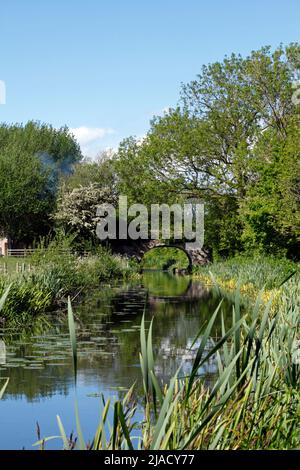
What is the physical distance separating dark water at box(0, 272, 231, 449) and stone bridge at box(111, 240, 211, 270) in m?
25.7

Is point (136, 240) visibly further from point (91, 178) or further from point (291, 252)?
point (291, 252)

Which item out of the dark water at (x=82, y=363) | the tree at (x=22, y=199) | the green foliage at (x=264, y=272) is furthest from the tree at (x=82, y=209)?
the dark water at (x=82, y=363)

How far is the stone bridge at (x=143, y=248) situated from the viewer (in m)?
44.8

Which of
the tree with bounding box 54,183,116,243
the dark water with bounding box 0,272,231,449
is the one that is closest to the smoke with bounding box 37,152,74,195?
the tree with bounding box 54,183,116,243

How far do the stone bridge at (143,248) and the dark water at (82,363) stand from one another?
25.7 metres

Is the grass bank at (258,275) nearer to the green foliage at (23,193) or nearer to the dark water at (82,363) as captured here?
the dark water at (82,363)

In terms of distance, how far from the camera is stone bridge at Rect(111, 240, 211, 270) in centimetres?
4478

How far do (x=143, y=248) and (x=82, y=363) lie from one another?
37478 millimetres

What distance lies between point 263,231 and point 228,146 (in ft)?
33.5

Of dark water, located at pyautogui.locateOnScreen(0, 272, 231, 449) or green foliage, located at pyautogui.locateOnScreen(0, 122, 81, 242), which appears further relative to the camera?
green foliage, located at pyautogui.locateOnScreen(0, 122, 81, 242)

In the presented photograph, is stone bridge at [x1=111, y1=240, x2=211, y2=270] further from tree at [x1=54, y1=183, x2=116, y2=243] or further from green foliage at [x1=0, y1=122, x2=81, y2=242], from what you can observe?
green foliage at [x1=0, y1=122, x2=81, y2=242]

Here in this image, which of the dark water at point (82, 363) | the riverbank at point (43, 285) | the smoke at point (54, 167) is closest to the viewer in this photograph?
the dark water at point (82, 363)

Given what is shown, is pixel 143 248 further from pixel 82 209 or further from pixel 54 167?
pixel 54 167
